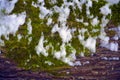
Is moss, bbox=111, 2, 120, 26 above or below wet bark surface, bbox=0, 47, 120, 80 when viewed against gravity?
above

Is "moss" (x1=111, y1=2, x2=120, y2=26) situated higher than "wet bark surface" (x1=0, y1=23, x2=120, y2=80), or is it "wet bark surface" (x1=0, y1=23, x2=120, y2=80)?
"moss" (x1=111, y1=2, x2=120, y2=26)

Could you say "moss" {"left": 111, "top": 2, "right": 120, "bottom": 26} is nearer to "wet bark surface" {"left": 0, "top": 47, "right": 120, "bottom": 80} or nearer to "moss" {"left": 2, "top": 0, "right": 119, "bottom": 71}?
"moss" {"left": 2, "top": 0, "right": 119, "bottom": 71}

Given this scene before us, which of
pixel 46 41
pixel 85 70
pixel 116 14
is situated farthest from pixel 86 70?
pixel 116 14

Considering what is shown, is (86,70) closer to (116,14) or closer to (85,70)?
(85,70)

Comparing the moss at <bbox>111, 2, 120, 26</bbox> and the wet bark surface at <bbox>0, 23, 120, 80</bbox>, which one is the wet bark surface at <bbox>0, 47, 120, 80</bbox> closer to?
the wet bark surface at <bbox>0, 23, 120, 80</bbox>

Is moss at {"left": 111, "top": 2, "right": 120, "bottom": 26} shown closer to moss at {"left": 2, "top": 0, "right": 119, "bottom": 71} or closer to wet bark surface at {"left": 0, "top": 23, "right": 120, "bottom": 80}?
moss at {"left": 2, "top": 0, "right": 119, "bottom": 71}

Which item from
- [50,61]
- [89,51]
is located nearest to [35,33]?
[50,61]

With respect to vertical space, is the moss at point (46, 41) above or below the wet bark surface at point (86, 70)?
above

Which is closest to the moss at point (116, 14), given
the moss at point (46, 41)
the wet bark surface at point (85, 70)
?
the moss at point (46, 41)

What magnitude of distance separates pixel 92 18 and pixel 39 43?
56 cm

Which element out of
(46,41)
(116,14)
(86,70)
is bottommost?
(86,70)

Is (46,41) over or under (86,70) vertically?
over

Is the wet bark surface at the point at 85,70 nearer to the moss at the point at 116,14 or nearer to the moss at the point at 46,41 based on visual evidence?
the moss at the point at 46,41

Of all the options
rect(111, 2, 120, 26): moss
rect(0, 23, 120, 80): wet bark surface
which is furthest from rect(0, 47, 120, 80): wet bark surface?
rect(111, 2, 120, 26): moss
